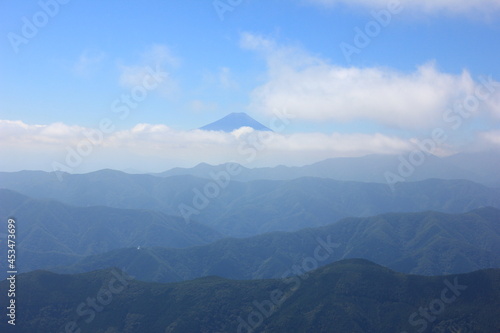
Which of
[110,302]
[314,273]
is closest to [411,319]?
[314,273]

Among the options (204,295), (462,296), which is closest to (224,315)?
(204,295)

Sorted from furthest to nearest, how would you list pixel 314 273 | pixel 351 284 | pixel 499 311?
pixel 314 273, pixel 351 284, pixel 499 311

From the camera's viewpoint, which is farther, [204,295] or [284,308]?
[204,295]

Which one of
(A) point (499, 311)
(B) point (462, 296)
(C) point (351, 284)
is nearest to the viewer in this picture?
(A) point (499, 311)

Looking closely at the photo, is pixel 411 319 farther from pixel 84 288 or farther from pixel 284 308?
pixel 84 288

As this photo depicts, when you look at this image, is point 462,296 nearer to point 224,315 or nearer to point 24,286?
point 224,315

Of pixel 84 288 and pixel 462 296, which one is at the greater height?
pixel 84 288

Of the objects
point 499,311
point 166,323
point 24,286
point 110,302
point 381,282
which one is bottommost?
point 499,311
